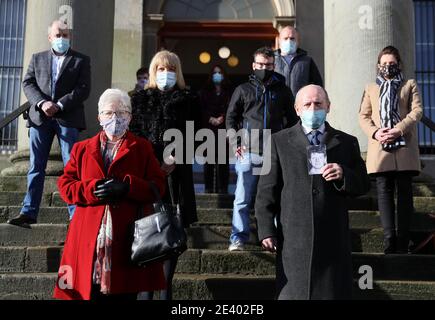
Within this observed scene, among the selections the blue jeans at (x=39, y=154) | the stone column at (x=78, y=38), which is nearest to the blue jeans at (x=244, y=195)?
the blue jeans at (x=39, y=154)

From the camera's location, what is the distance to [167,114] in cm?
513

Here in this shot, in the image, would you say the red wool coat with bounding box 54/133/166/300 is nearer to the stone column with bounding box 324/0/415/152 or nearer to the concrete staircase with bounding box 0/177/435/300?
the concrete staircase with bounding box 0/177/435/300

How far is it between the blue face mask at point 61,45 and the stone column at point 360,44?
11.4ft

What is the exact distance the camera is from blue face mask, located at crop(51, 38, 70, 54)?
6.27m

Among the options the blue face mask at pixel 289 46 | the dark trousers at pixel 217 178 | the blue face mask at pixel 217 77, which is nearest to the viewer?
the blue face mask at pixel 289 46

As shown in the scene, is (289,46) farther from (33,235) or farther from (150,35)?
(150,35)

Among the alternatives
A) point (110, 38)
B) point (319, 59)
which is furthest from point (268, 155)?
point (319, 59)

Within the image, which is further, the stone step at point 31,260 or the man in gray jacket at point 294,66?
the man in gray jacket at point 294,66

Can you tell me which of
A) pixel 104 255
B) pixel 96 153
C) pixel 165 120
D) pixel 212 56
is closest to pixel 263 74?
pixel 165 120

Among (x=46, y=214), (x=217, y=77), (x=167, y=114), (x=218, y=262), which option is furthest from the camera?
(x=217, y=77)

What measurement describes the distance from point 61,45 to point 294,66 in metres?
2.36

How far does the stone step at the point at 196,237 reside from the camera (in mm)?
5926

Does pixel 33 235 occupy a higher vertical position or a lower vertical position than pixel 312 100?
lower

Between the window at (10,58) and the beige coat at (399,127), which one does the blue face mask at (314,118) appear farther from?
the window at (10,58)
